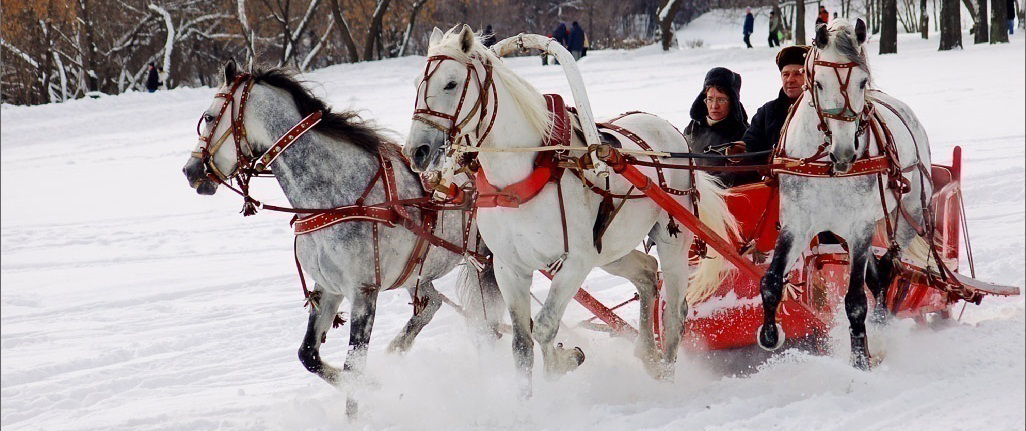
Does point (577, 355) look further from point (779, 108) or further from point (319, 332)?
point (779, 108)

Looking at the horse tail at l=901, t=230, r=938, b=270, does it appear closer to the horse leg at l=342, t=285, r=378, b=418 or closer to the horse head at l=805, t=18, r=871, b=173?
the horse head at l=805, t=18, r=871, b=173

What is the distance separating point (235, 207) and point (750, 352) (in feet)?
29.7

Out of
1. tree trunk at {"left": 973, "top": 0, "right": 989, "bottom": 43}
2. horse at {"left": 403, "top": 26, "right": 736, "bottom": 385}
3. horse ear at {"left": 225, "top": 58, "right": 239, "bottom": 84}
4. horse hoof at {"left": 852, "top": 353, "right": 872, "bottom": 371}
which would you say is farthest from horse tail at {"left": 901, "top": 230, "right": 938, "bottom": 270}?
tree trunk at {"left": 973, "top": 0, "right": 989, "bottom": 43}

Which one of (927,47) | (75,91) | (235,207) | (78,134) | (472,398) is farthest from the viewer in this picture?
(75,91)

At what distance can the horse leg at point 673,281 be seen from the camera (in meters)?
5.35

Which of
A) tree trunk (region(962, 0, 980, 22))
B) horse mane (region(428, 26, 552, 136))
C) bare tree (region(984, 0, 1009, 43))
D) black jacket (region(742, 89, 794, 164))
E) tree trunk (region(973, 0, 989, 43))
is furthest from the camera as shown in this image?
tree trunk (region(962, 0, 980, 22))

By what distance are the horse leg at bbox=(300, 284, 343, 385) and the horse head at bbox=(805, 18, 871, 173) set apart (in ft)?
9.11

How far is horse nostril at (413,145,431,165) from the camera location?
155 inches

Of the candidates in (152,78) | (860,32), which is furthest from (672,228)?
(152,78)

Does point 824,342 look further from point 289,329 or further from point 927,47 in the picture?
point 927,47

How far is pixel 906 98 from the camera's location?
15188mm

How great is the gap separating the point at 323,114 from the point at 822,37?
261 cm

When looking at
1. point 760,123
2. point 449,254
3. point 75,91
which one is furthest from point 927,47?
point 75,91

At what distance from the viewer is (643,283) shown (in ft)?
18.5
